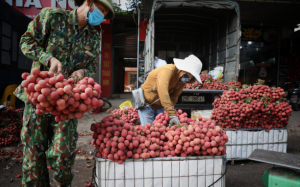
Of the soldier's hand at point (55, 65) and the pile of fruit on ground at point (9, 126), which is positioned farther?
the pile of fruit on ground at point (9, 126)

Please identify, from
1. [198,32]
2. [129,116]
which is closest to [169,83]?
[129,116]

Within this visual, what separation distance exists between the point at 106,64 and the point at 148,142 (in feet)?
37.6

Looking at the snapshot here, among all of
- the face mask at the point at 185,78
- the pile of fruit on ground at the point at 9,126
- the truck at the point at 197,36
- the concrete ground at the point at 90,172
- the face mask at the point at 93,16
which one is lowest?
the concrete ground at the point at 90,172

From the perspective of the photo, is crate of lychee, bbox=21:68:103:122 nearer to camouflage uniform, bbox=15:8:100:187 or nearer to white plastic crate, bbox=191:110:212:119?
camouflage uniform, bbox=15:8:100:187

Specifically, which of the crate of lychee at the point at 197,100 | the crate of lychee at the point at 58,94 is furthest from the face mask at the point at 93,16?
the crate of lychee at the point at 197,100

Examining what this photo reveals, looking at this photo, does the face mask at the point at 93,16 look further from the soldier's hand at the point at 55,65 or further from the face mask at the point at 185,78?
the face mask at the point at 185,78

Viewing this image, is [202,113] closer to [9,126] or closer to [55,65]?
[55,65]

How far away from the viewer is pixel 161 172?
5.41ft

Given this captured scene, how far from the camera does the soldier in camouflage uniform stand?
1694mm

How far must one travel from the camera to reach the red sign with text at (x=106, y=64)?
1245 centimetres

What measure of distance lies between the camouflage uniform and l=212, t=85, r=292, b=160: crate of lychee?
2619mm

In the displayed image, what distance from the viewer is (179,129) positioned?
6.07ft

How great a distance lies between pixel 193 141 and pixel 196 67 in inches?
49.3

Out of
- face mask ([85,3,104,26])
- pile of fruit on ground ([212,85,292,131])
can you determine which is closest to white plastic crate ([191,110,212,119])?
pile of fruit on ground ([212,85,292,131])
